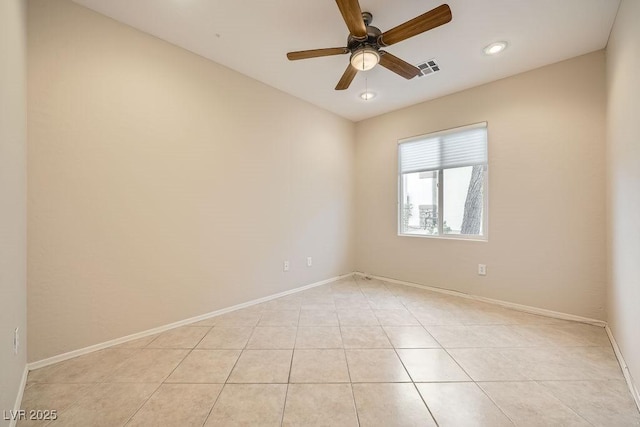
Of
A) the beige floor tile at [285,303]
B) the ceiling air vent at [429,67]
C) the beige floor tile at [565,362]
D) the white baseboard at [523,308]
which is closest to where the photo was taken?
the beige floor tile at [565,362]

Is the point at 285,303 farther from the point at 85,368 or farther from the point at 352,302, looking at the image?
the point at 85,368

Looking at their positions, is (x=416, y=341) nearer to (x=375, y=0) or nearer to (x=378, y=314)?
(x=378, y=314)

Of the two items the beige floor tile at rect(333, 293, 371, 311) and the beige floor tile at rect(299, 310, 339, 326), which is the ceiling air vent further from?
the beige floor tile at rect(299, 310, 339, 326)

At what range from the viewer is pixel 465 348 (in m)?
2.04

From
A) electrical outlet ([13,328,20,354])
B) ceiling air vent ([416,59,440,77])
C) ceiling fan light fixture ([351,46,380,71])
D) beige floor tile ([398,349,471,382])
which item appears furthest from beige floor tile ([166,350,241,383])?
ceiling air vent ([416,59,440,77])

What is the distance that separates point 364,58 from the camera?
2068mm

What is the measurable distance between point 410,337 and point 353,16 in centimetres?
254

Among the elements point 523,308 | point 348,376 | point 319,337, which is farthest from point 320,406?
point 523,308

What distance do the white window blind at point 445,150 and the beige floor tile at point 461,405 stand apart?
267cm

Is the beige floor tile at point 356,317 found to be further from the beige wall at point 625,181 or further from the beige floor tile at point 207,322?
the beige wall at point 625,181

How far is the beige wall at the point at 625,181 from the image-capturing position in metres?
1.58

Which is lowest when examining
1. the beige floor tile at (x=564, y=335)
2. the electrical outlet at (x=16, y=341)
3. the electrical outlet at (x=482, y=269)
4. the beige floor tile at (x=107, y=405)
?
the beige floor tile at (x=107, y=405)

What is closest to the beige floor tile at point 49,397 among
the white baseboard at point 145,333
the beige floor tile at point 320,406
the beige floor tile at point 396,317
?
the white baseboard at point 145,333

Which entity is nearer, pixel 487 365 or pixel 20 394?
pixel 20 394
